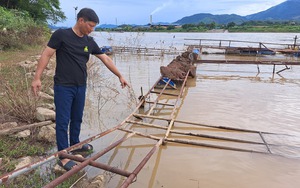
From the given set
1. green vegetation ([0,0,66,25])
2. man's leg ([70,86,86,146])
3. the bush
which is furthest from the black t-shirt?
green vegetation ([0,0,66,25])

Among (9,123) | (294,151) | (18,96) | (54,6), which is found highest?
(54,6)

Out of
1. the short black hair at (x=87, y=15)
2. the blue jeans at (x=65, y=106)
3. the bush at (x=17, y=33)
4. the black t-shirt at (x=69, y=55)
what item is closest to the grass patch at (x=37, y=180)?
the blue jeans at (x=65, y=106)

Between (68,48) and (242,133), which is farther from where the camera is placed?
(242,133)

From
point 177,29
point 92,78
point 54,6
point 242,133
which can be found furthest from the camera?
point 177,29

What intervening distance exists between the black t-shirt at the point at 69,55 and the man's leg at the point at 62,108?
8 cm

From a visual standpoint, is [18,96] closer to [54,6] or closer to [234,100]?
[234,100]

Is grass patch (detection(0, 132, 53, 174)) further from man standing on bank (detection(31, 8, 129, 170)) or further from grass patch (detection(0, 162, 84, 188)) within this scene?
man standing on bank (detection(31, 8, 129, 170))

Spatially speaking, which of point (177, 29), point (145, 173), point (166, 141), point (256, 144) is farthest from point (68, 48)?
point (177, 29)

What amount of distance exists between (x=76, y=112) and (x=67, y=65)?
1.99 feet

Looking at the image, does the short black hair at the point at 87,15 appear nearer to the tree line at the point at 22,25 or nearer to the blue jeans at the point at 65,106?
the blue jeans at the point at 65,106

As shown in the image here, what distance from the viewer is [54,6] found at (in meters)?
20.4

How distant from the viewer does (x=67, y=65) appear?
2.92 m

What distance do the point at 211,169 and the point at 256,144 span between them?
1138mm

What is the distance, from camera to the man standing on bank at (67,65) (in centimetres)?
278
